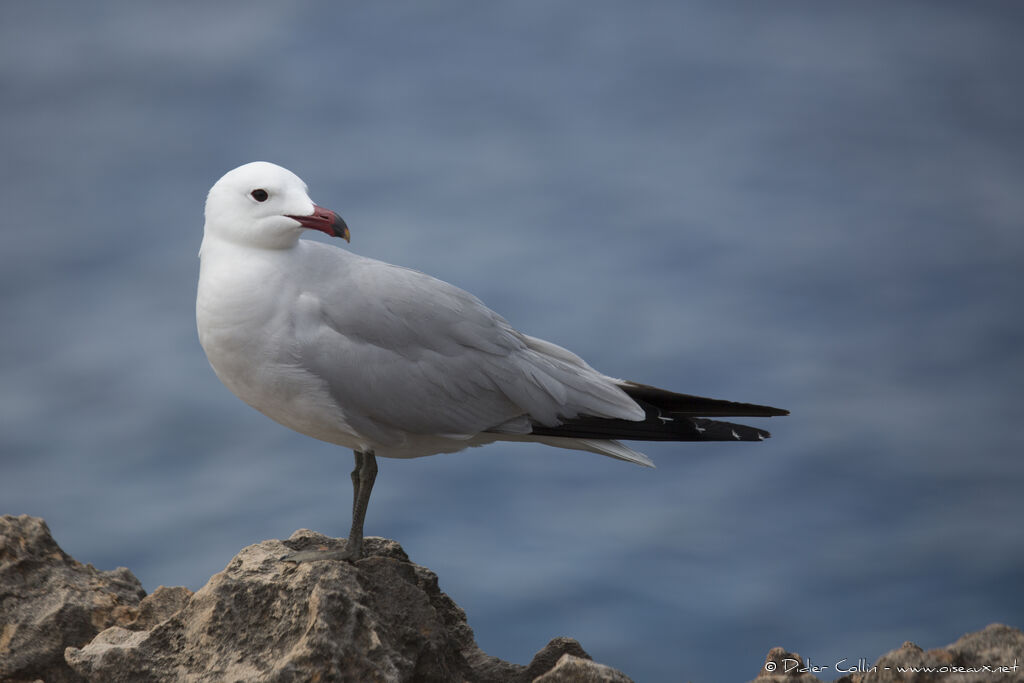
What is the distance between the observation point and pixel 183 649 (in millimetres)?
5766

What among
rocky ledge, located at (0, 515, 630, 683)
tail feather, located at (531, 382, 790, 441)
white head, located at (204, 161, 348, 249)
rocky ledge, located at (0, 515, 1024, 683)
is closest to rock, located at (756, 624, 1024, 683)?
rocky ledge, located at (0, 515, 1024, 683)

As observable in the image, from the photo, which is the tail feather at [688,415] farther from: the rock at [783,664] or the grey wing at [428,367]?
the rock at [783,664]

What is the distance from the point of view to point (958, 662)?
562cm

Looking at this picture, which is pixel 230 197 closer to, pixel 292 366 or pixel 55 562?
pixel 292 366

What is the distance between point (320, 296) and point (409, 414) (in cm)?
77

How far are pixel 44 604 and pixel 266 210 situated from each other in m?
2.52

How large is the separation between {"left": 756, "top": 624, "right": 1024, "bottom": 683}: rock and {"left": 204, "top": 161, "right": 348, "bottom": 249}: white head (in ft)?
10.5

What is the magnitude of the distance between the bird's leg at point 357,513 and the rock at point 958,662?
215 centimetres

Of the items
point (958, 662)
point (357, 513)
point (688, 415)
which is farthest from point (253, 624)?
point (958, 662)

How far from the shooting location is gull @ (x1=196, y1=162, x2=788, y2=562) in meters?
6.09

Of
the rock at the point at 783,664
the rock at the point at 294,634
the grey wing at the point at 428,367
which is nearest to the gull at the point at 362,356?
the grey wing at the point at 428,367

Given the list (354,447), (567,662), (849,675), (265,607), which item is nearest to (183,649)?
(265,607)

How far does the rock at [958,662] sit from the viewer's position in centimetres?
545

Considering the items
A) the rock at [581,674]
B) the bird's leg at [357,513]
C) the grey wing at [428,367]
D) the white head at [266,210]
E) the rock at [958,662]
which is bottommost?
the rock at [581,674]
